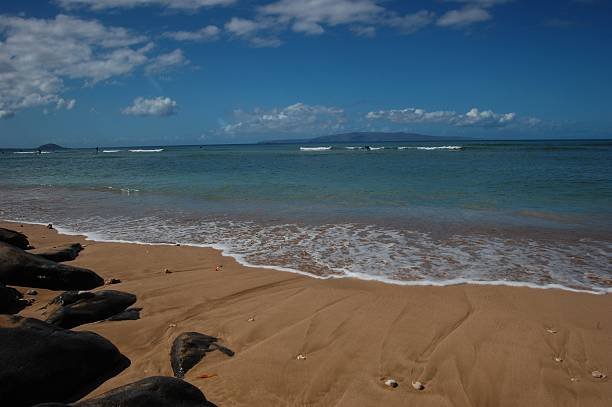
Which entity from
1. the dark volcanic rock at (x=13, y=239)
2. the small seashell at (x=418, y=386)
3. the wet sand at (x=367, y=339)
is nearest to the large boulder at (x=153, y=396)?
the wet sand at (x=367, y=339)

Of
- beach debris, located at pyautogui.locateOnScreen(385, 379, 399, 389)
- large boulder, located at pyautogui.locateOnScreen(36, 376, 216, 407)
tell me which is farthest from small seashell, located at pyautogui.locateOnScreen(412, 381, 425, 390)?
large boulder, located at pyautogui.locateOnScreen(36, 376, 216, 407)

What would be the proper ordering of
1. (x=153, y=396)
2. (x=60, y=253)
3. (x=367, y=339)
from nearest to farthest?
(x=153, y=396) → (x=367, y=339) → (x=60, y=253)

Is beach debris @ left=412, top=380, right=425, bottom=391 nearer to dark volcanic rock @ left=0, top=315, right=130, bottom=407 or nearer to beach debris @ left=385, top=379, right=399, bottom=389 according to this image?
beach debris @ left=385, top=379, right=399, bottom=389

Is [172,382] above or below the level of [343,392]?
above

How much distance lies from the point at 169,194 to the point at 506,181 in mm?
17084

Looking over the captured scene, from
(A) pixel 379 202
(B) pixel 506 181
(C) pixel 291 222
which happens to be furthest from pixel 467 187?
(C) pixel 291 222

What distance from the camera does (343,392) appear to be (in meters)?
4.18

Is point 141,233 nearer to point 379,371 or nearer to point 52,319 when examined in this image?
point 52,319

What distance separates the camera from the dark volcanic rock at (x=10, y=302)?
618 cm

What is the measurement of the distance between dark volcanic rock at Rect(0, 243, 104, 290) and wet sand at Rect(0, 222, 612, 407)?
9.8 inches

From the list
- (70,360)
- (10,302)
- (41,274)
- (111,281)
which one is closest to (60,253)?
(41,274)

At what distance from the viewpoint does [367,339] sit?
5.20m

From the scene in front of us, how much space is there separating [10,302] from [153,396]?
13.8 feet

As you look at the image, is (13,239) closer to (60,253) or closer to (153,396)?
(60,253)
